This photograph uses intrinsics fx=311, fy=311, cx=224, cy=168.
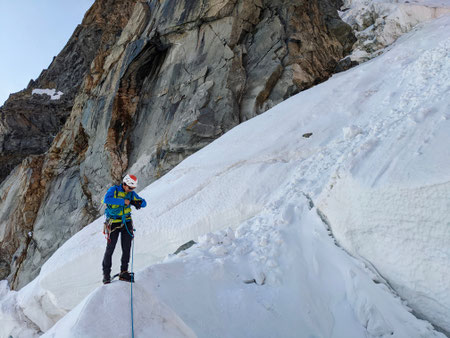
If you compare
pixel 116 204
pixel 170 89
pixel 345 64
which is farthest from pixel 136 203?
pixel 345 64

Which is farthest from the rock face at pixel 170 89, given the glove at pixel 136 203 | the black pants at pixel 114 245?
the black pants at pixel 114 245

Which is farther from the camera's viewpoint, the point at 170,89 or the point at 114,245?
the point at 170,89

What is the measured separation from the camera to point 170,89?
18469mm

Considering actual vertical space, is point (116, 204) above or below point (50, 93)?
below

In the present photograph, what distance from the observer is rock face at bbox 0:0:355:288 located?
52.9 feet

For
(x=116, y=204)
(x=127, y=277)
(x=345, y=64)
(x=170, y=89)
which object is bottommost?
(x=345, y=64)

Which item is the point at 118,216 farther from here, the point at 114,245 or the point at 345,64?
the point at 345,64

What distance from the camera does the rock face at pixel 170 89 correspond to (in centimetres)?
1612

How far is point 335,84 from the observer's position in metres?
13.1

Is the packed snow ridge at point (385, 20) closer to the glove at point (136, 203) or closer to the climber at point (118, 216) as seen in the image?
the glove at point (136, 203)

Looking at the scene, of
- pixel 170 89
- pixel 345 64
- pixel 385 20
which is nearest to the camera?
pixel 345 64

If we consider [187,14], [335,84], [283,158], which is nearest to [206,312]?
[283,158]

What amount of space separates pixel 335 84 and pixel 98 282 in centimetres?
1152

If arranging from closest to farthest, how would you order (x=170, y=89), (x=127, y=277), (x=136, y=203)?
(x=127, y=277) < (x=136, y=203) < (x=170, y=89)
